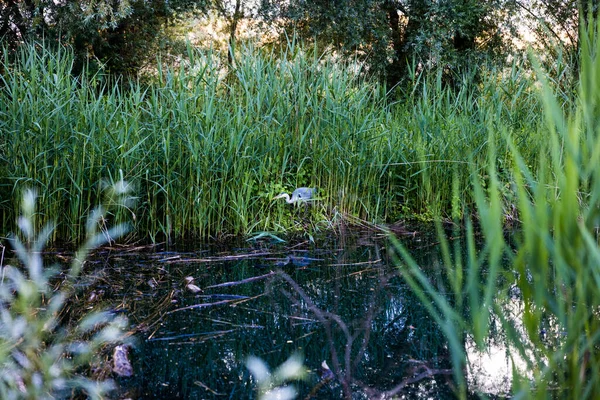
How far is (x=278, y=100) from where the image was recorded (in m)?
3.82

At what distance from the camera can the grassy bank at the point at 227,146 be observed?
324cm

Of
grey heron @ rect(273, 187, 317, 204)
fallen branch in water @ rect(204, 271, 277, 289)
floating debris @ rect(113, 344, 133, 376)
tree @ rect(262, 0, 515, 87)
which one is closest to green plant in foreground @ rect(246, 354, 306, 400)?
floating debris @ rect(113, 344, 133, 376)

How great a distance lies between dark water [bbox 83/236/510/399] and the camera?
57.0 inches

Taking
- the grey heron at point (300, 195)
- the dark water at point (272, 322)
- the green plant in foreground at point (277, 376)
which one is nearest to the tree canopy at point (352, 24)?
the grey heron at point (300, 195)

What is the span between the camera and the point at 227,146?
354 cm

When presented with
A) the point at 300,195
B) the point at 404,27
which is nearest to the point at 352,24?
the point at 404,27

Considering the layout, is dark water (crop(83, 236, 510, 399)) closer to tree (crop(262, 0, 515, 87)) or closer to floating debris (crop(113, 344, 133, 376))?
floating debris (crop(113, 344, 133, 376))

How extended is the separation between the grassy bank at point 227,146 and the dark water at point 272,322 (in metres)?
0.55

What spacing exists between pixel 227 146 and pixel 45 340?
2.00 meters

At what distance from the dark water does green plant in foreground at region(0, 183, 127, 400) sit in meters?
0.11

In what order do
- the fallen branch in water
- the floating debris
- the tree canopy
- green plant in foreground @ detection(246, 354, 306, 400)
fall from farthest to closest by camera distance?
the tree canopy < the fallen branch in water < the floating debris < green plant in foreground @ detection(246, 354, 306, 400)

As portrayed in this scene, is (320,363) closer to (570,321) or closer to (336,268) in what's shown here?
(570,321)

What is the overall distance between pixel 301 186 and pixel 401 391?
8.49 ft

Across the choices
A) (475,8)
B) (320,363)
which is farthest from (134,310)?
(475,8)
